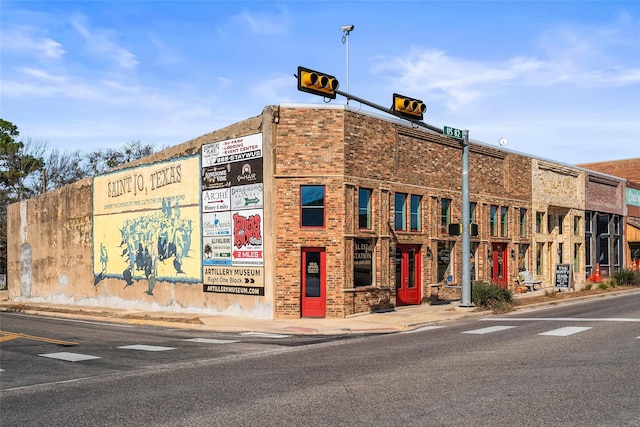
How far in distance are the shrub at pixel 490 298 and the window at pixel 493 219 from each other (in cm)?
785

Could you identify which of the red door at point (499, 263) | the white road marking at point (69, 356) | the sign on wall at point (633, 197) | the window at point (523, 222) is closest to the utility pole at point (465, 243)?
the red door at point (499, 263)

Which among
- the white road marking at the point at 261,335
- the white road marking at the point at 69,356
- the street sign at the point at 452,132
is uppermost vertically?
the street sign at the point at 452,132

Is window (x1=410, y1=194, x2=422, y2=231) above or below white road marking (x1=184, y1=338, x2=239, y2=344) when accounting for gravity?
above

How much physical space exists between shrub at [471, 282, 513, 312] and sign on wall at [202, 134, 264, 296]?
25.4ft

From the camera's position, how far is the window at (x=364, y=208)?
2303cm

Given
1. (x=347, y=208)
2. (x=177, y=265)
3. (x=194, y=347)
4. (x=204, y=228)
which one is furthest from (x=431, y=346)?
(x=177, y=265)

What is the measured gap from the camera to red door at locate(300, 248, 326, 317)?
21891 mm

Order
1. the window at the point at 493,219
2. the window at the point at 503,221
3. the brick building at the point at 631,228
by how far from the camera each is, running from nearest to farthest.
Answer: the window at the point at 493,219
the window at the point at 503,221
the brick building at the point at 631,228

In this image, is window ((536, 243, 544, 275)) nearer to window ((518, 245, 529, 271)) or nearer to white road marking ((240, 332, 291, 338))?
window ((518, 245, 529, 271))

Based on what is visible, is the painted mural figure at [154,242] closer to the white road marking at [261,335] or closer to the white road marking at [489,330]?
the white road marking at [261,335]

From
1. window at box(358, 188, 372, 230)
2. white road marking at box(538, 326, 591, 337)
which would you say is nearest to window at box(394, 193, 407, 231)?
window at box(358, 188, 372, 230)

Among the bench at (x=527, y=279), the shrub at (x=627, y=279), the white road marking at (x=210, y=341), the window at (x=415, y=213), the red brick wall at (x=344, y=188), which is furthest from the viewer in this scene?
the shrub at (x=627, y=279)

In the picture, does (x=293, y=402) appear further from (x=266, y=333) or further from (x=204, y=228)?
(x=204, y=228)

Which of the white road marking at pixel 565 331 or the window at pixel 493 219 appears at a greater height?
the window at pixel 493 219
